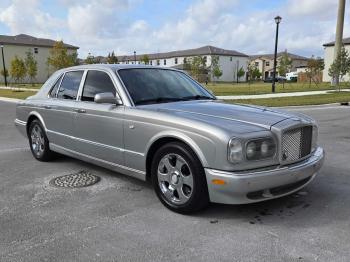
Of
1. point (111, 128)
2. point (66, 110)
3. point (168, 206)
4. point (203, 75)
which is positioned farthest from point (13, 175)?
point (203, 75)

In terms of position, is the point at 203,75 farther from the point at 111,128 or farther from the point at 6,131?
the point at 111,128

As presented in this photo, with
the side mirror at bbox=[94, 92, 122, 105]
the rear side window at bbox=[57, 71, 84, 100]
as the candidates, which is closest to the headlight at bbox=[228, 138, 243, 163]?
the side mirror at bbox=[94, 92, 122, 105]

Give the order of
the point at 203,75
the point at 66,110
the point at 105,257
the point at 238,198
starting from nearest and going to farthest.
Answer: the point at 105,257, the point at 238,198, the point at 66,110, the point at 203,75

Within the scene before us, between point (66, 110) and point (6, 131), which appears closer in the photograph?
point (66, 110)

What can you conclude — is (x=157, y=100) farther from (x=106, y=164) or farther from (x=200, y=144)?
(x=200, y=144)

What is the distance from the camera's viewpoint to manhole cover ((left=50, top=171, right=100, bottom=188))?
5.32 metres

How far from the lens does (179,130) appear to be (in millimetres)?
4082

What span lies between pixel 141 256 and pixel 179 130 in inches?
54.8

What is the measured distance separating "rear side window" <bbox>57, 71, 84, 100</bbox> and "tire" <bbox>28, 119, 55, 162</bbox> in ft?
2.74

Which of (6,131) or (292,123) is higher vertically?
(292,123)

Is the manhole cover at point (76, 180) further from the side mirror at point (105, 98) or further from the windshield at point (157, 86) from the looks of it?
the windshield at point (157, 86)

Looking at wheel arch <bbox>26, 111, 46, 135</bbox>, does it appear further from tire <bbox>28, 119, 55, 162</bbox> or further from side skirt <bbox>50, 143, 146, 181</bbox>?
side skirt <bbox>50, 143, 146, 181</bbox>

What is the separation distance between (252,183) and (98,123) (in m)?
2.37

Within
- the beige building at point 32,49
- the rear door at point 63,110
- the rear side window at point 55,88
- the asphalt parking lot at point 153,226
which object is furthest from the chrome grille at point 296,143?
the beige building at point 32,49
